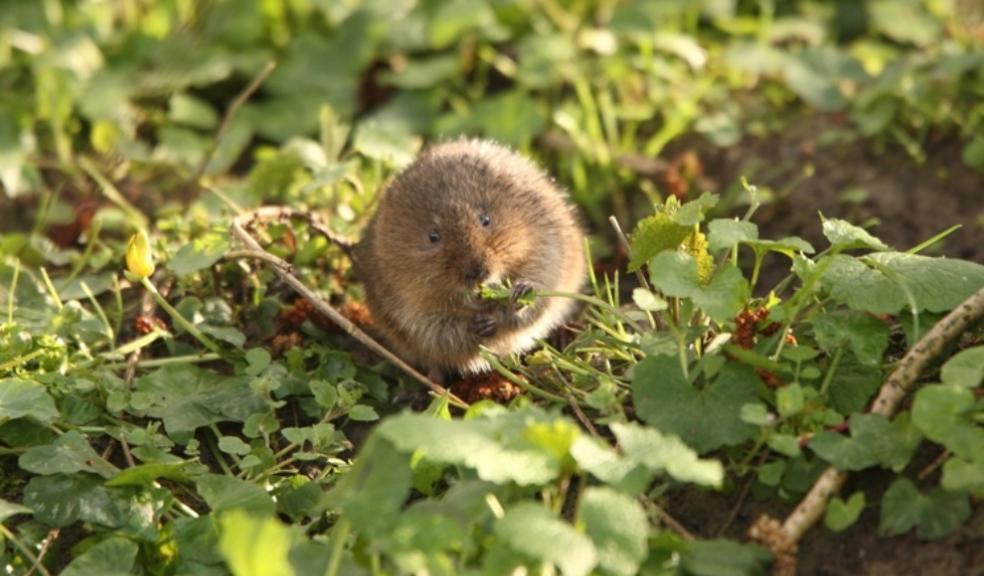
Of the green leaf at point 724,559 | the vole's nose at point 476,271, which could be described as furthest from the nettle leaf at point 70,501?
the green leaf at point 724,559

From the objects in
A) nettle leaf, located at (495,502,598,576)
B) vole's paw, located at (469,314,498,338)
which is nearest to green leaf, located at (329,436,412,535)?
nettle leaf, located at (495,502,598,576)

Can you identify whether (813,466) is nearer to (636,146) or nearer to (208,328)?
(208,328)

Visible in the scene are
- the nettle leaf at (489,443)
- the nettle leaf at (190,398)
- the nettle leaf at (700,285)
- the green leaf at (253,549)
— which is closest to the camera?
the green leaf at (253,549)

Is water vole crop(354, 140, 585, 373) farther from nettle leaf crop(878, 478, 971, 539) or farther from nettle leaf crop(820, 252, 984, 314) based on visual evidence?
nettle leaf crop(878, 478, 971, 539)

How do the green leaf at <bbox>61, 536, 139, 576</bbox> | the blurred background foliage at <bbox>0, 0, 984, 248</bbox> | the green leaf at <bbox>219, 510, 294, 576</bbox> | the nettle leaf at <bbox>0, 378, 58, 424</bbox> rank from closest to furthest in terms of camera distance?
the green leaf at <bbox>219, 510, 294, 576</bbox> < the green leaf at <bbox>61, 536, 139, 576</bbox> < the nettle leaf at <bbox>0, 378, 58, 424</bbox> < the blurred background foliage at <bbox>0, 0, 984, 248</bbox>

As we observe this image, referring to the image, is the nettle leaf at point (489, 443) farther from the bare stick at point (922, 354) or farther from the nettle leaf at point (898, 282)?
the nettle leaf at point (898, 282)

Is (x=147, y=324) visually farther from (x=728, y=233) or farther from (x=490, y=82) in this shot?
(x=490, y=82)
